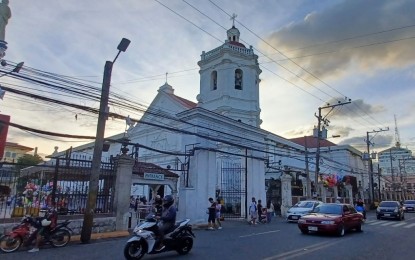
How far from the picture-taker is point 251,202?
2186 centimetres

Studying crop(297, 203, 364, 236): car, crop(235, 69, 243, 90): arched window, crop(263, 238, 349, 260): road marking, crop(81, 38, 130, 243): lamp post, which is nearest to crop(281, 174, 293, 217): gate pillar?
crop(235, 69, 243, 90): arched window

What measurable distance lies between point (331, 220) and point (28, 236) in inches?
437

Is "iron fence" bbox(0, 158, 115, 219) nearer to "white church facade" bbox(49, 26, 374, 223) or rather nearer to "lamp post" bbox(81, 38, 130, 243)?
"lamp post" bbox(81, 38, 130, 243)

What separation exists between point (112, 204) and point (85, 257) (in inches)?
242

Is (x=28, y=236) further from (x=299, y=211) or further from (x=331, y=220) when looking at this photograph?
(x=299, y=211)

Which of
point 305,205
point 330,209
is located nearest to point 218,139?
point 330,209

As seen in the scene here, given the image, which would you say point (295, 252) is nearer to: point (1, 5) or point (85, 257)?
point (85, 257)

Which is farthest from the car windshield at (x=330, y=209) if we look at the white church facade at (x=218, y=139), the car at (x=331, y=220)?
the white church facade at (x=218, y=139)

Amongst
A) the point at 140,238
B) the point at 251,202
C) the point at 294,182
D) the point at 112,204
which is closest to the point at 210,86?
the point at 294,182

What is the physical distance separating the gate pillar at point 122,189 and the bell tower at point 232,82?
1833 centimetres

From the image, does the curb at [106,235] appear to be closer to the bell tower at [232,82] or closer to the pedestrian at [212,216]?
the pedestrian at [212,216]

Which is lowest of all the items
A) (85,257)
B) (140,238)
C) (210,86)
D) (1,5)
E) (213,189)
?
(85,257)

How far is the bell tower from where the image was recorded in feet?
109

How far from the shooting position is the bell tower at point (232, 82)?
33188mm
